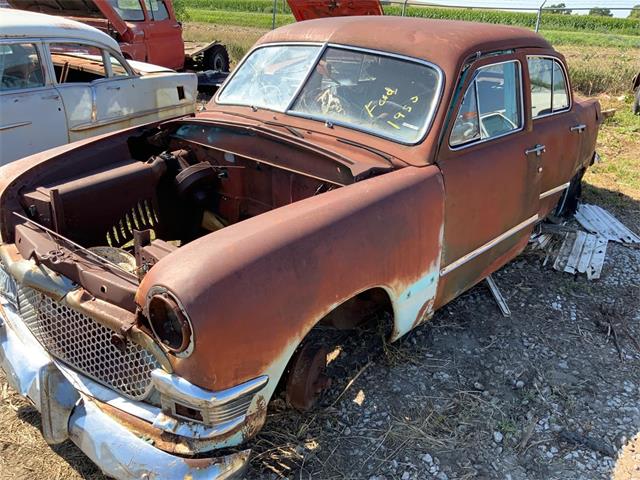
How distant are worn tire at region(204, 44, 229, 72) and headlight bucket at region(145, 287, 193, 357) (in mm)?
9500

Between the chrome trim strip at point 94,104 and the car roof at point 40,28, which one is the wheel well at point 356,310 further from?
the car roof at point 40,28

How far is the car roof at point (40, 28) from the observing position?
499 centimetres

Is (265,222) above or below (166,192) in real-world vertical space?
above

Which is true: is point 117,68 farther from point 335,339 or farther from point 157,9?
point 335,339

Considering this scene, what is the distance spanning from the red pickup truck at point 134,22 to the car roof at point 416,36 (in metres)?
5.25

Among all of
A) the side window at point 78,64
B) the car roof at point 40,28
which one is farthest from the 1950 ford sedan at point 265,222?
the side window at point 78,64

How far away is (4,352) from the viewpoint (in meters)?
2.49

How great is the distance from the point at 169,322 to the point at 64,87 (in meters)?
4.20

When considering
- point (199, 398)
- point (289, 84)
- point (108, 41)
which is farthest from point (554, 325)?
point (108, 41)

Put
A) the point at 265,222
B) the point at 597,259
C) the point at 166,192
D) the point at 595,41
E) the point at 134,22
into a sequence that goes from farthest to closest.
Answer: the point at 595,41, the point at 134,22, the point at 597,259, the point at 166,192, the point at 265,222

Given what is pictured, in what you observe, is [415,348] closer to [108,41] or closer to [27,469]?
[27,469]

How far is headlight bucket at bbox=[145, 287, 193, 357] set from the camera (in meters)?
1.92

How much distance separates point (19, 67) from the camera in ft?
16.8

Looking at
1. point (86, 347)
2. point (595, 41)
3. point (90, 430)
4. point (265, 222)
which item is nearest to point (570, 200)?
point (265, 222)
